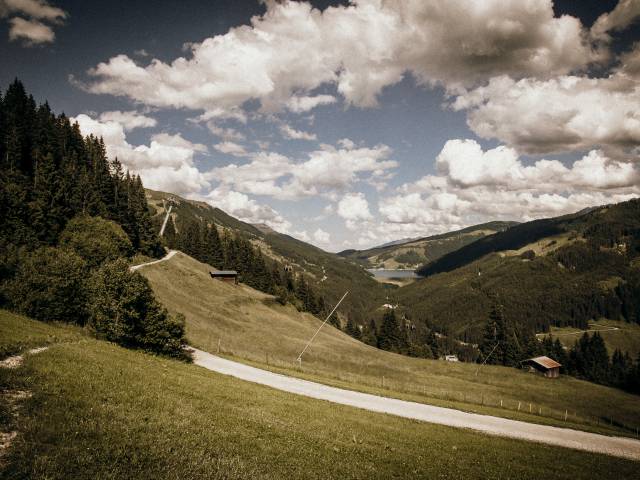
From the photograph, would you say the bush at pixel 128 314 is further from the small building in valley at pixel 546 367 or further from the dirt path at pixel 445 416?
the small building in valley at pixel 546 367

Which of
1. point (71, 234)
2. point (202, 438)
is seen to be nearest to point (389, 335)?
point (71, 234)

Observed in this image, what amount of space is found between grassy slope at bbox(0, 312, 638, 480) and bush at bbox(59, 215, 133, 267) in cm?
3854

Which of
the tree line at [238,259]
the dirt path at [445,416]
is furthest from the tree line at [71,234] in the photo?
the tree line at [238,259]

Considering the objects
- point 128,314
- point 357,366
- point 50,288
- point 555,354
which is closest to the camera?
point 128,314

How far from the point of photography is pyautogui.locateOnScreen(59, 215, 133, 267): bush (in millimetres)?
59031

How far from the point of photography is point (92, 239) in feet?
203

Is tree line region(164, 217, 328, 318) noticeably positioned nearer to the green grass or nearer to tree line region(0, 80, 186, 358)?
tree line region(0, 80, 186, 358)

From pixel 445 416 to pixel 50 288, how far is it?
38.2 meters

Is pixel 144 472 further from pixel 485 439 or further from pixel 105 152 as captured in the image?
pixel 105 152

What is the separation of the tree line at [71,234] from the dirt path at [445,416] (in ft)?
31.1

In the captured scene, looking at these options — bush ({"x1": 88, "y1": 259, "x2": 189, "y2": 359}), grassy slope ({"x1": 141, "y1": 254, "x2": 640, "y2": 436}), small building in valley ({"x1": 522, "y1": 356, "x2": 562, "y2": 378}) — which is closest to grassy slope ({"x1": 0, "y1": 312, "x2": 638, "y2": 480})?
bush ({"x1": 88, "y1": 259, "x2": 189, "y2": 359})

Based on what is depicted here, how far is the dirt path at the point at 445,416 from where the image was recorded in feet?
93.8

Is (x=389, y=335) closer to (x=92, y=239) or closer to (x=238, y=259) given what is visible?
(x=238, y=259)

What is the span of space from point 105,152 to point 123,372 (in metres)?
114
